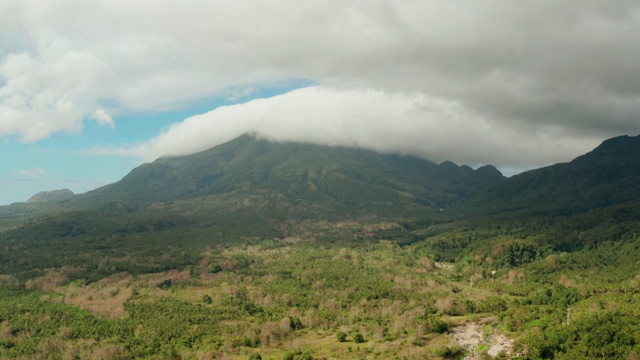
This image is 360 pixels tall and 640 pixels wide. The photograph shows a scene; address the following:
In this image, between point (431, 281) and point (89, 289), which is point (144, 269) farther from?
point (431, 281)

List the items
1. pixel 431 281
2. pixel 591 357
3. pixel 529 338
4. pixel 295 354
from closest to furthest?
1. pixel 591 357
2. pixel 529 338
3. pixel 295 354
4. pixel 431 281

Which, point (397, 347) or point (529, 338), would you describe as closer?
point (529, 338)

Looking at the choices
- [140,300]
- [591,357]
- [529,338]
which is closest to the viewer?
[591,357]

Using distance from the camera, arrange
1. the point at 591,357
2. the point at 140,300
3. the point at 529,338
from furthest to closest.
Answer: the point at 140,300
the point at 529,338
the point at 591,357

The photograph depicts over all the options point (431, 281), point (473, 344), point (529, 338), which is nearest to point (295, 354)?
point (473, 344)

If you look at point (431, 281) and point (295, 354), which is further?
point (431, 281)

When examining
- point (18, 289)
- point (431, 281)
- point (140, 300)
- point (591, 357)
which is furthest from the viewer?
point (431, 281)

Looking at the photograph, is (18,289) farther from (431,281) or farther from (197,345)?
(431,281)

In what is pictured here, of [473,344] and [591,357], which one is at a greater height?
[591,357]

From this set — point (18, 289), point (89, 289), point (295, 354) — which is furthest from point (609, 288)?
point (18, 289)
